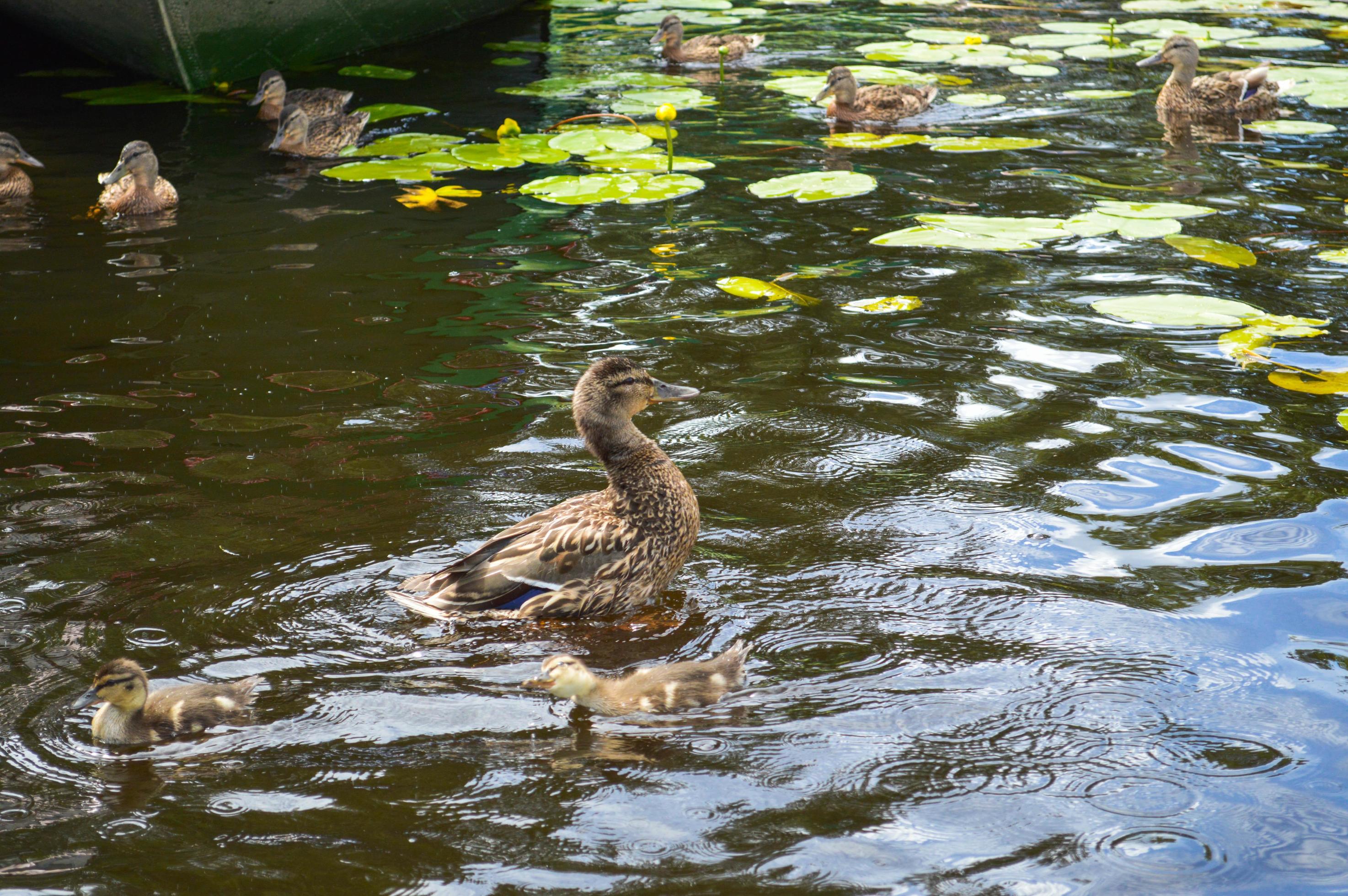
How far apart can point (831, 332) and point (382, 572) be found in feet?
10.4

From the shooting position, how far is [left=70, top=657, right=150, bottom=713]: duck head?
3721mm

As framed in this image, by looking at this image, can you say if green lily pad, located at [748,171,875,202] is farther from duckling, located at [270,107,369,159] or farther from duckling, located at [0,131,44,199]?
duckling, located at [0,131,44,199]

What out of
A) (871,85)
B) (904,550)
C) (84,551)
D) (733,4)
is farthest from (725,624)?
(733,4)

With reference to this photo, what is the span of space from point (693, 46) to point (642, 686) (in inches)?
446

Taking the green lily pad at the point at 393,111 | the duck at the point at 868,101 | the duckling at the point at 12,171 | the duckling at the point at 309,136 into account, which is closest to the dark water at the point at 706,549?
the duckling at the point at 12,171

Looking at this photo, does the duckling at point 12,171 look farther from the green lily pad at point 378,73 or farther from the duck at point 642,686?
the duck at point 642,686

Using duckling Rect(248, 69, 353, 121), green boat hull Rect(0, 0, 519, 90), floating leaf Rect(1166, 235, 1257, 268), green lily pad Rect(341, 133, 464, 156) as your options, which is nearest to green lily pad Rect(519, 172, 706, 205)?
green lily pad Rect(341, 133, 464, 156)

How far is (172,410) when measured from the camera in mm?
5992

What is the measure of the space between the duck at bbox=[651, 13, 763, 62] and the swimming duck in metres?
4.74

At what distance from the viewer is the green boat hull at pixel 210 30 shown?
467 inches

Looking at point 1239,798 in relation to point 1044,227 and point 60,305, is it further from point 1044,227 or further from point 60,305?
point 60,305

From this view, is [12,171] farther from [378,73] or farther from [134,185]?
[378,73]

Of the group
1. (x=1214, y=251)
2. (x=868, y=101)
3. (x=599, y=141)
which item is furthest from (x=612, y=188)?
(x=1214, y=251)

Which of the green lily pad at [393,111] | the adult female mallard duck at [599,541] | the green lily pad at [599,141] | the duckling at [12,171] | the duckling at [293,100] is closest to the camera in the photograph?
the adult female mallard duck at [599,541]
